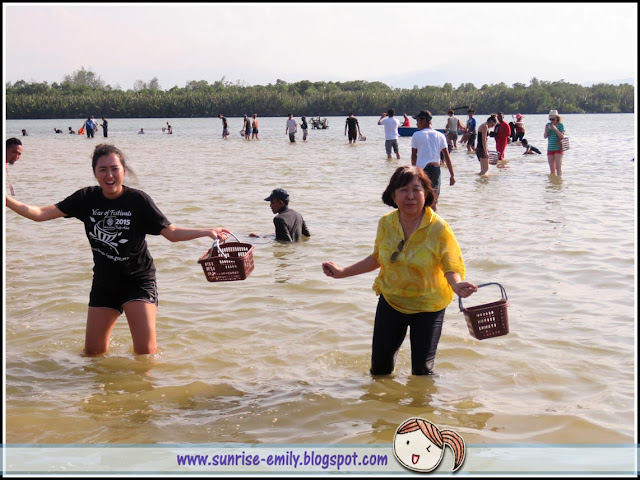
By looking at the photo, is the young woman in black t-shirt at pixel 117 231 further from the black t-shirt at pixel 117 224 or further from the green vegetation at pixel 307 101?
the green vegetation at pixel 307 101

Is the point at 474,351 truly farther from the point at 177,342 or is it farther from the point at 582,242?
the point at 582,242

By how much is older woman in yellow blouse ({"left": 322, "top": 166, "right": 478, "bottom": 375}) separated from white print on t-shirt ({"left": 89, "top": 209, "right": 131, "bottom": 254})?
1652mm

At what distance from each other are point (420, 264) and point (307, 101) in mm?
101380

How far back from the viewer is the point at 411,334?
479cm

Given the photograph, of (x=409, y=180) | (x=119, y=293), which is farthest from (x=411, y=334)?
(x=119, y=293)

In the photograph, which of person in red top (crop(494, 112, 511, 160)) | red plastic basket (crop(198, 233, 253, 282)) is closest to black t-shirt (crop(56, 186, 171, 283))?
red plastic basket (crop(198, 233, 253, 282))

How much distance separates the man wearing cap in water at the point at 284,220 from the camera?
31.4ft

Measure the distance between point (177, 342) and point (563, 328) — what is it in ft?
11.7

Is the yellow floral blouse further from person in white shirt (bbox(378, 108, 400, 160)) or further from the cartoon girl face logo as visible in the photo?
person in white shirt (bbox(378, 108, 400, 160))

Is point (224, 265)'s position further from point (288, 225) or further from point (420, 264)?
point (288, 225)

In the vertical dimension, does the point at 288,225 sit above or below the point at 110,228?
below

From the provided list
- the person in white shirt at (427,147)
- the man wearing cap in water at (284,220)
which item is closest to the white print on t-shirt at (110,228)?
the man wearing cap in water at (284,220)

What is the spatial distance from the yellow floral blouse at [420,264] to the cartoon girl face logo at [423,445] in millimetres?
783

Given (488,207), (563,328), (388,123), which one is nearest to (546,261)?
(563,328)
